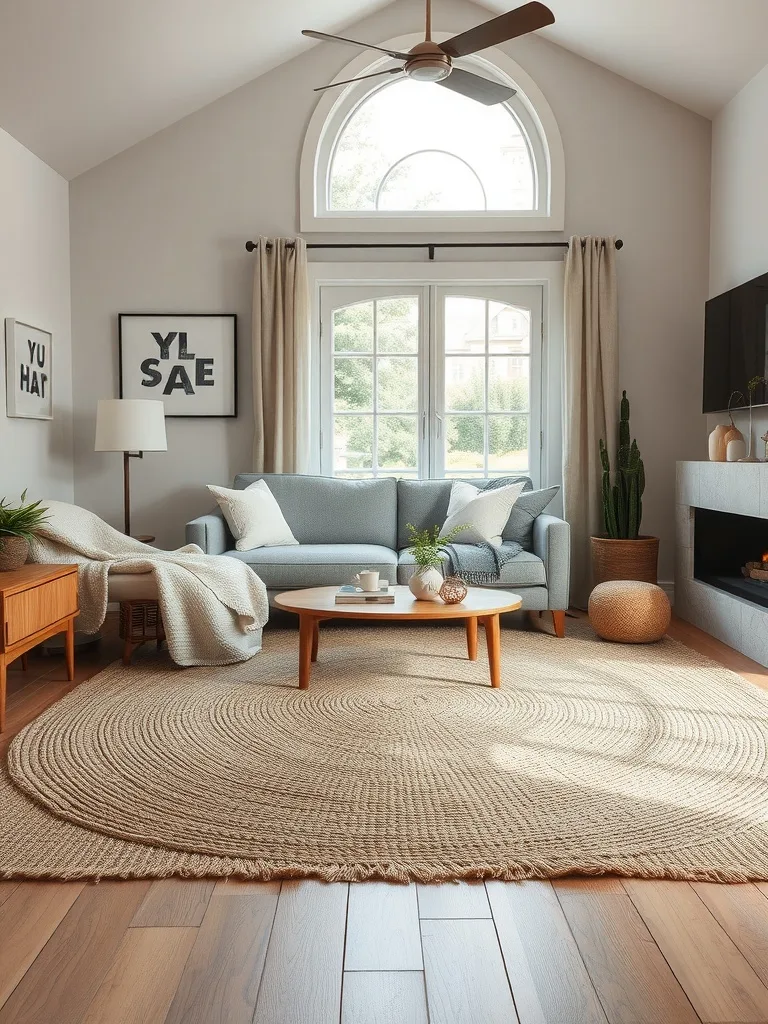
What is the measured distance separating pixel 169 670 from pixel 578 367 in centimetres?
312

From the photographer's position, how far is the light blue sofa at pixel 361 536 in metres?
4.76

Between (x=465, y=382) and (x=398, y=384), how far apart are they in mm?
436

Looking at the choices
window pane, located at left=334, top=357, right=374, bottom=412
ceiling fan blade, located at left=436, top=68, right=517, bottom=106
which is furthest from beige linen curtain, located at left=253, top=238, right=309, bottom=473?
ceiling fan blade, located at left=436, top=68, right=517, bottom=106

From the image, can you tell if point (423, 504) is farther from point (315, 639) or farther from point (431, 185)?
point (431, 185)

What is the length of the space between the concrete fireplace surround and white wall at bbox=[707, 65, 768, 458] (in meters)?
0.40

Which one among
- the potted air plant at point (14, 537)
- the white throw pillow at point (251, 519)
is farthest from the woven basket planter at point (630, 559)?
the potted air plant at point (14, 537)

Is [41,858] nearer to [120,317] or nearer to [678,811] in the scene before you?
[678,811]

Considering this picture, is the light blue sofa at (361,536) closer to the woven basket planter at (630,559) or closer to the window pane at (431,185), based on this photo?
the woven basket planter at (630,559)

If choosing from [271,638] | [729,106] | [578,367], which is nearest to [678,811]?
[271,638]

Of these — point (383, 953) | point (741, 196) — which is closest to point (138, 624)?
point (383, 953)

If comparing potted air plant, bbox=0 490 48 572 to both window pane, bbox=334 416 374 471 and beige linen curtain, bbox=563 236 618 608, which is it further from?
beige linen curtain, bbox=563 236 618 608

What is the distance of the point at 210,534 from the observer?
15.8ft

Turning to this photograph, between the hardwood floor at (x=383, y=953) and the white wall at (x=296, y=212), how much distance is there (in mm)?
4093

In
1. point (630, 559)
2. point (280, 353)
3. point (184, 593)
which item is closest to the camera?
point (184, 593)
